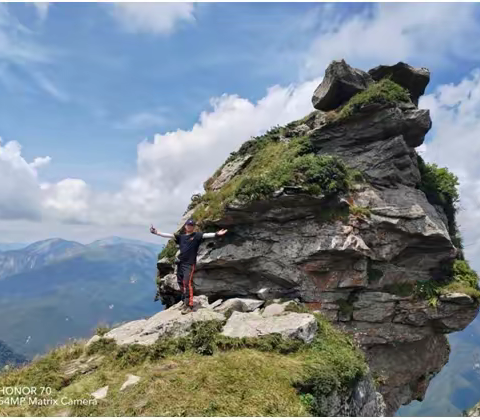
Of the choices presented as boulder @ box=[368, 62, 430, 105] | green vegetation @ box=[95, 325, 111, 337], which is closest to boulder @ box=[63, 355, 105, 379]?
green vegetation @ box=[95, 325, 111, 337]

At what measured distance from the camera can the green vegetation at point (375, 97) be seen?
23406 millimetres

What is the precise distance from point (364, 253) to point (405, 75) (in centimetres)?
1462

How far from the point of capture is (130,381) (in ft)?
30.2

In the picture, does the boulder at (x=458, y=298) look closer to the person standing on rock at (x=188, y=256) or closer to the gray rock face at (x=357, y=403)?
the gray rock face at (x=357, y=403)

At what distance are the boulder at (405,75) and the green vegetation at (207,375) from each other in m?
20.9

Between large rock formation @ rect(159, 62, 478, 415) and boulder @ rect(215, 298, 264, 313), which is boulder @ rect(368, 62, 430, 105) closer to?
large rock formation @ rect(159, 62, 478, 415)

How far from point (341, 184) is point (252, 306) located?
9.26 meters

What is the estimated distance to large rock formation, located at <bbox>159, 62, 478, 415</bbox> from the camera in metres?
21.4

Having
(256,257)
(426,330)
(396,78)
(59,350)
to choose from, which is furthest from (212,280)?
(396,78)

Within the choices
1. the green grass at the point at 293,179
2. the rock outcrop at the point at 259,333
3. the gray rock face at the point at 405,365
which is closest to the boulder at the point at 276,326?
the rock outcrop at the point at 259,333

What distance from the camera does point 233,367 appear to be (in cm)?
946

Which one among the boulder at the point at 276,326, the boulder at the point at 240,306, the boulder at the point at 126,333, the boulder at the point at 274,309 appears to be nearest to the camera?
the boulder at the point at 276,326

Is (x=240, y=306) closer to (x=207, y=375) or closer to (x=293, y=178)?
(x=207, y=375)

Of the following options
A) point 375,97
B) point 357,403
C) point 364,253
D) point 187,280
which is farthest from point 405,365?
point 187,280
